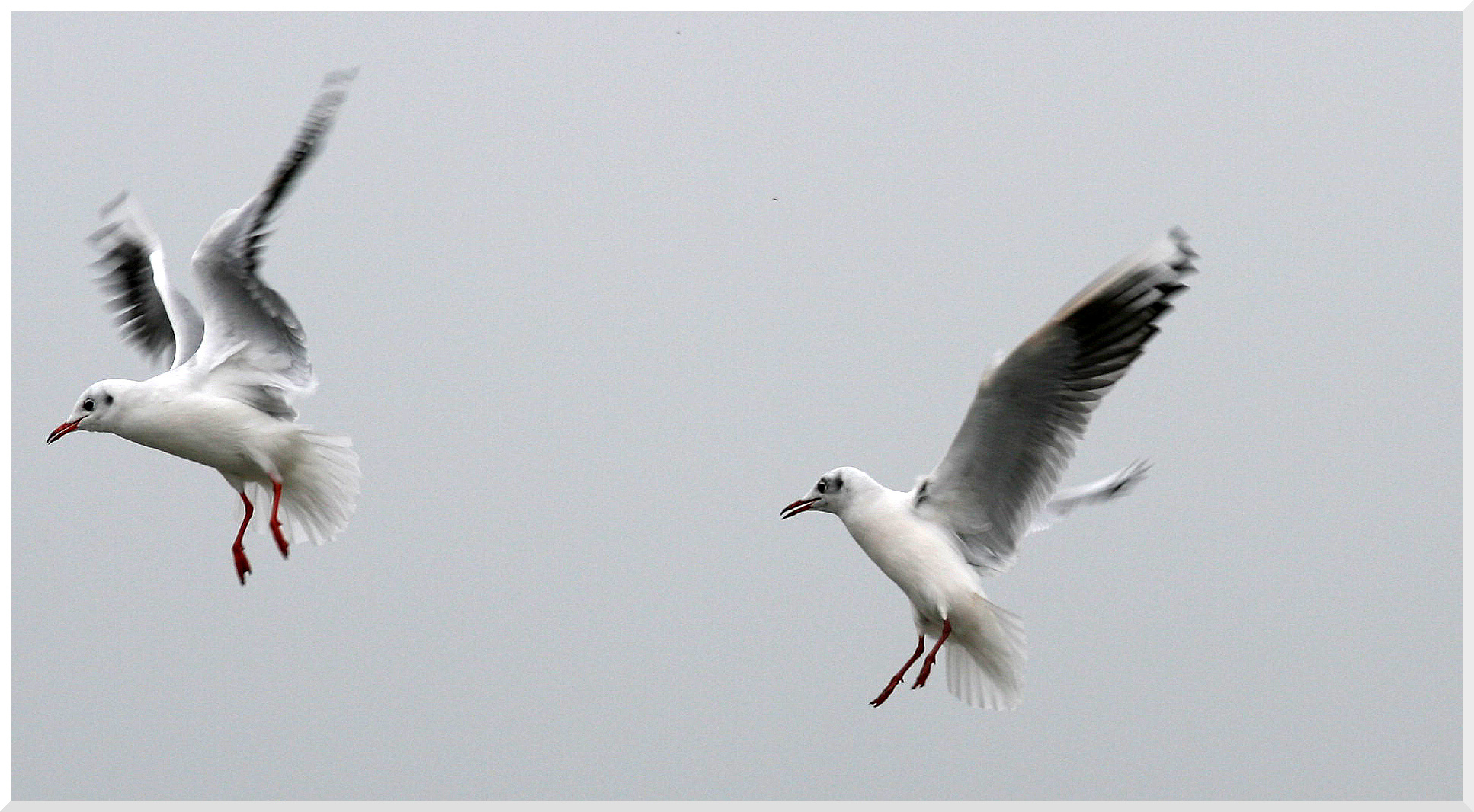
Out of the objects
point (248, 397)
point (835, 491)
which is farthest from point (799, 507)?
point (248, 397)

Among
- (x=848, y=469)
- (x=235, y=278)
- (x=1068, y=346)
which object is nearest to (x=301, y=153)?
(x=235, y=278)

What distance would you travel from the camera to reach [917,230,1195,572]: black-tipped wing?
11.8ft

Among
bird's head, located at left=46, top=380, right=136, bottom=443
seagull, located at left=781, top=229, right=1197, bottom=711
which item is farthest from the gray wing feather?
bird's head, located at left=46, top=380, right=136, bottom=443

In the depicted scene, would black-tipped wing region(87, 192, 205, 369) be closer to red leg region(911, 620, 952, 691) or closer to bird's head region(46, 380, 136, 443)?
bird's head region(46, 380, 136, 443)

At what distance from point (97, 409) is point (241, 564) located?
1.69 feet

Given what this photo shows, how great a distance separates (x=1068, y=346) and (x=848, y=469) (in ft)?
2.12

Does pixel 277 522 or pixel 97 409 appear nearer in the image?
pixel 97 409

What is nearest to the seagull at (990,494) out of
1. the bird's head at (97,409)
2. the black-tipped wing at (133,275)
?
the bird's head at (97,409)

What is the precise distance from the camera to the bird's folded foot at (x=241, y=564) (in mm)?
4383

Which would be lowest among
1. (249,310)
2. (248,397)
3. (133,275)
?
A: (248,397)

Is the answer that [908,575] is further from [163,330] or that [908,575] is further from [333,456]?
[163,330]

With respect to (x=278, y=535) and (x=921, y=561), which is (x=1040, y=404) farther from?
(x=278, y=535)

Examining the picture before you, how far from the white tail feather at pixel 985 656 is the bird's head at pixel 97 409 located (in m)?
1.91

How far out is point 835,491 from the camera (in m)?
4.13
